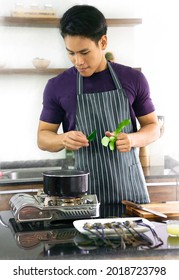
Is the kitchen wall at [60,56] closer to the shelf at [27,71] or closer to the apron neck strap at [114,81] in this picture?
the shelf at [27,71]

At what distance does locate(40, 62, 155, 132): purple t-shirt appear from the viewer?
216 cm

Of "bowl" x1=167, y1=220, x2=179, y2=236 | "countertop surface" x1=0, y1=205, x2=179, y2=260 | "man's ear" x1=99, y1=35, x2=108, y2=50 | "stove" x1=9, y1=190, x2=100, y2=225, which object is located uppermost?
"man's ear" x1=99, y1=35, x2=108, y2=50

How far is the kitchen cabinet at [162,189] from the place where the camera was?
277cm

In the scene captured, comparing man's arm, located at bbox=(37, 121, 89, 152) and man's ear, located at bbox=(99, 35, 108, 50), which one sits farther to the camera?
man's ear, located at bbox=(99, 35, 108, 50)

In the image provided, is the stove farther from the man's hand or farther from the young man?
the young man

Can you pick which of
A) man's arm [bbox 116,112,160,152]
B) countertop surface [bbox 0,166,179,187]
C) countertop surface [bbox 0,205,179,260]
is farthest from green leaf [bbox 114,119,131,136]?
countertop surface [bbox 0,166,179,187]

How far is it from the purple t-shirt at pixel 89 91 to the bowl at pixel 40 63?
73cm

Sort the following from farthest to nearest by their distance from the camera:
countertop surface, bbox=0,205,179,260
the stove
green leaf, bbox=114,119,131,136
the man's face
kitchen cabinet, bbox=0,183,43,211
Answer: kitchen cabinet, bbox=0,183,43,211, the man's face, green leaf, bbox=114,119,131,136, the stove, countertop surface, bbox=0,205,179,260

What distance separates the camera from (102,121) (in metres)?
2.18

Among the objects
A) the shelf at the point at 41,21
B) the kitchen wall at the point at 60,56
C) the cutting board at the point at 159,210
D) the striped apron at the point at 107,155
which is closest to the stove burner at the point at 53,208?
the cutting board at the point at 159,210

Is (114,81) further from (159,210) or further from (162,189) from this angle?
(162,189)

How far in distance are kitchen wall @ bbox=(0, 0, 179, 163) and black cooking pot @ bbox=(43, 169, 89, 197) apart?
129cm
